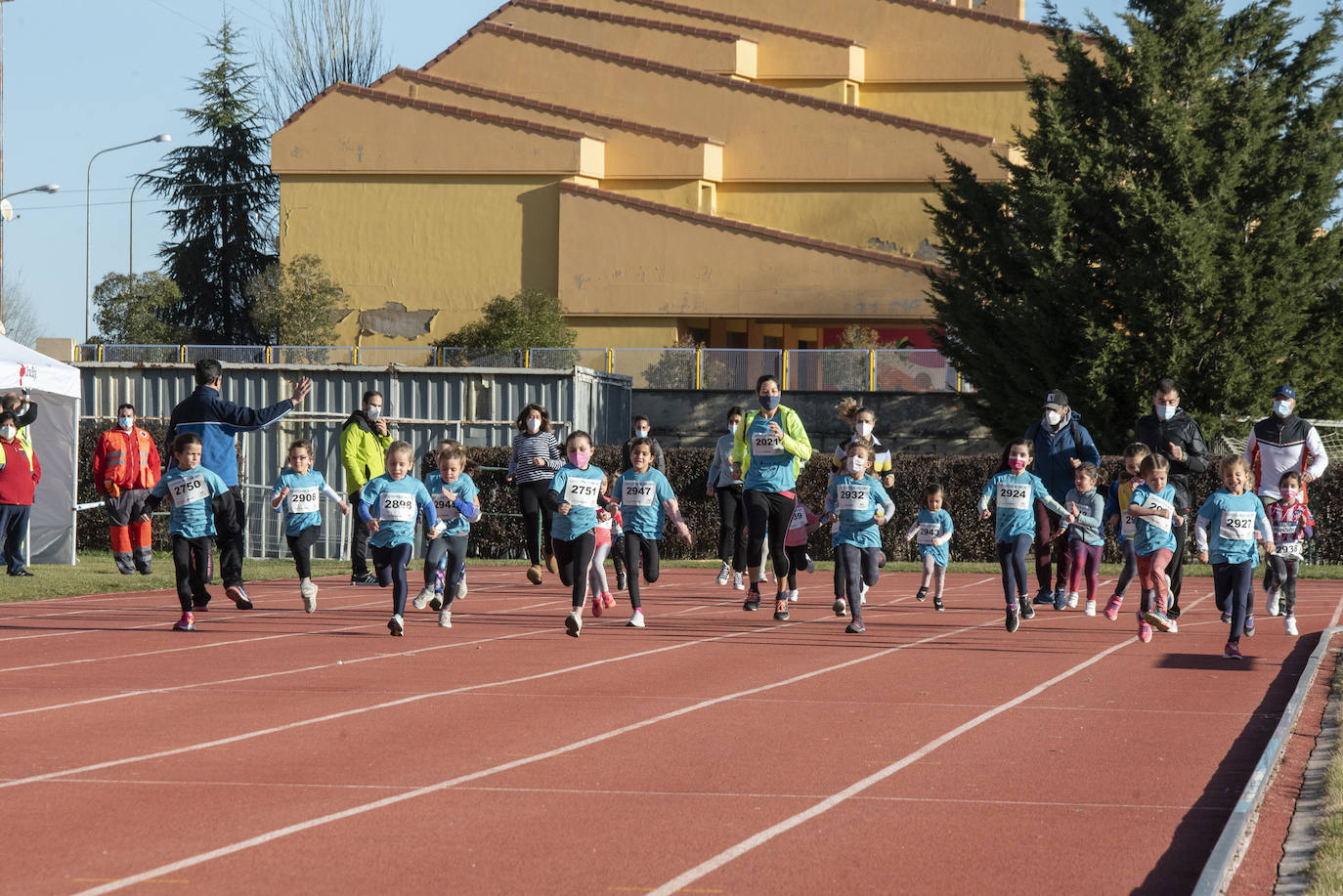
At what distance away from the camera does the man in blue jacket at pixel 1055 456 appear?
16.1 metres

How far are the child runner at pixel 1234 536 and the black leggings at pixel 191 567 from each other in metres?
7.91

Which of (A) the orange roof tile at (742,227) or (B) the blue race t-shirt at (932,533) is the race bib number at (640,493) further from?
(A) the orange roof tile at (742,227)

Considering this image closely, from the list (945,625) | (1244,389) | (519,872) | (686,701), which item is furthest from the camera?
(1244,389)

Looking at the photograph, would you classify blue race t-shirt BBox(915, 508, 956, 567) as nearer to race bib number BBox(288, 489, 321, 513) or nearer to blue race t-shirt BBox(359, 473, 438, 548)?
blue race t-shirt BBox(359, 473, 438, 548)

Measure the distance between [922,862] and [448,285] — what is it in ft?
155

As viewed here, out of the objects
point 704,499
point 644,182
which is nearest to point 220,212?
point 644,182

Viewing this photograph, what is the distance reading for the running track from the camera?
6164 millimetres

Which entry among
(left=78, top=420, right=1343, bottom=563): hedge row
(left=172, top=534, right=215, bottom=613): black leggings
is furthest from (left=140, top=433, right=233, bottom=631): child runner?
(left=78, top=420, right=1343, bottom=563): hedge row

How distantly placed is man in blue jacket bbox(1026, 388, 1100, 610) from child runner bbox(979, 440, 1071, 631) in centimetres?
69

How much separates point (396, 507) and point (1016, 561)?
5.17 metres

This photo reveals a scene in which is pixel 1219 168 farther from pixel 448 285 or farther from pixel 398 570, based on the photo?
pixel 448 285

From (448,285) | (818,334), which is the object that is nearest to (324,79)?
(448,285)

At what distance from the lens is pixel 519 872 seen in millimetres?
6023

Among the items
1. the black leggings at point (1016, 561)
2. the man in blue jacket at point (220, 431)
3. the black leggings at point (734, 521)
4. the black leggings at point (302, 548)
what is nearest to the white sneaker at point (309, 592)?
the black leggings at point (302, 548)
